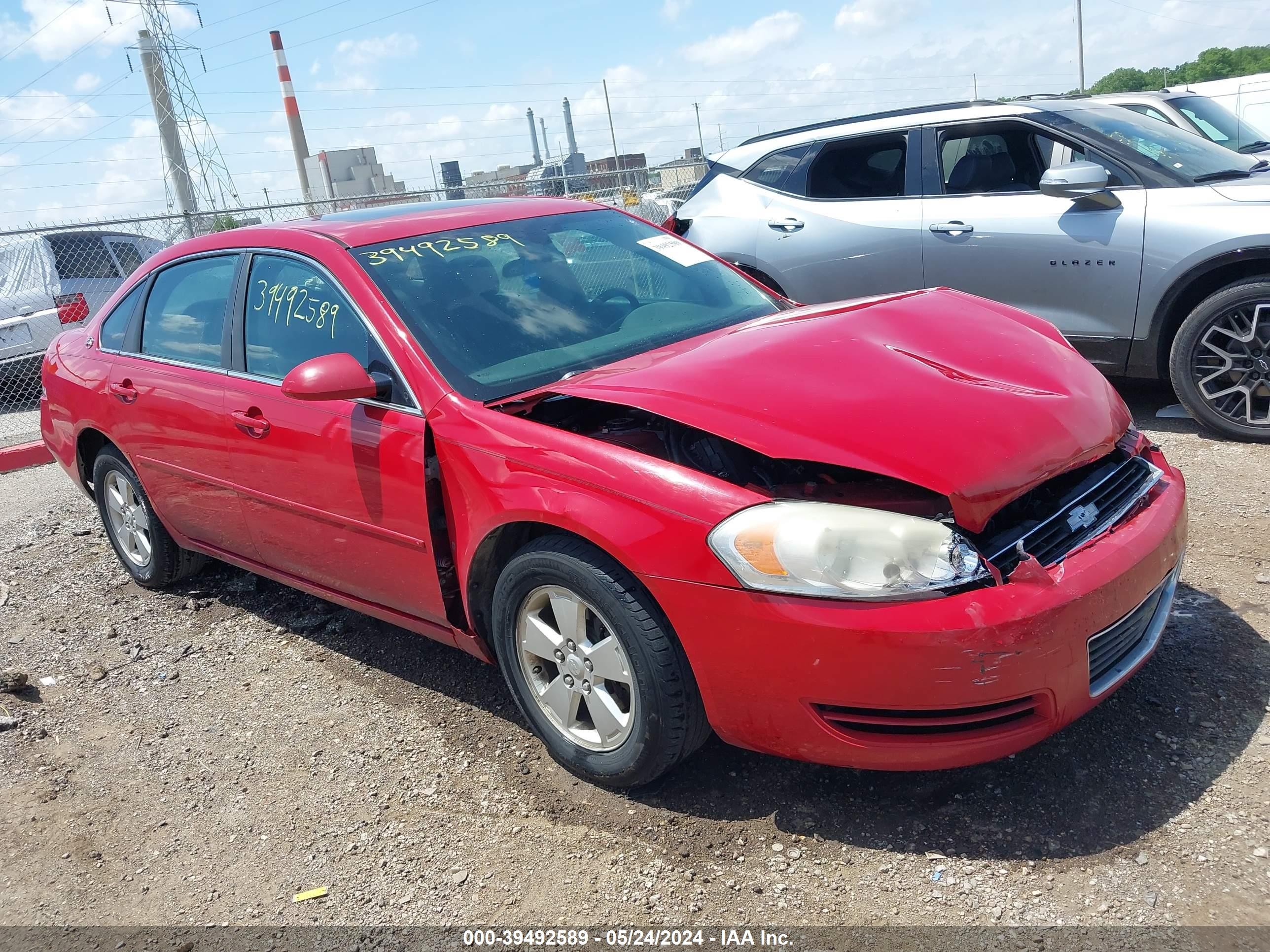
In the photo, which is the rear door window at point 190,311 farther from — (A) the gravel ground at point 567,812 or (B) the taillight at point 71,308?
(B) the taillight at point 71,308

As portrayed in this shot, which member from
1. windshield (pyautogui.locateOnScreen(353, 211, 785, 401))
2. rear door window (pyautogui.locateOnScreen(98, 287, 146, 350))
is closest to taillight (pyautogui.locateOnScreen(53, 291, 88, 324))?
rear door window (pyautogui.locateOnScreen(98, 287, 146, 350))

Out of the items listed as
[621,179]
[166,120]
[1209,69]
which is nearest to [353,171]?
[166,120]

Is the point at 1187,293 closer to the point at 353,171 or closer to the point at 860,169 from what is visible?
the point at 860,169

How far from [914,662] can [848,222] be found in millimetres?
4475

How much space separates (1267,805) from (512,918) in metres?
1.83

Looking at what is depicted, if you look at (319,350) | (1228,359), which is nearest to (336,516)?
(319,350)

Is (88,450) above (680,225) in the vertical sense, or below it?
below

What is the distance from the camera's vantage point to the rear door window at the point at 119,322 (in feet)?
14.8

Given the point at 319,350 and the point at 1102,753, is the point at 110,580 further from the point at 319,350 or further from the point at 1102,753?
the point at 1102,753

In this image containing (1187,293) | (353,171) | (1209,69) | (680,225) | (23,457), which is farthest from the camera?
(1209,69)

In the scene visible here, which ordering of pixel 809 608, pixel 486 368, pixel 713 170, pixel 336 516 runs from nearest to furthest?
pixel 809 608 < pixel 486 368 < pixel 336 516 < pixel 713 170

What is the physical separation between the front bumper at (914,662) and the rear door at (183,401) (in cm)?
216

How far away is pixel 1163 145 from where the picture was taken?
5.50m

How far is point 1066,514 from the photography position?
2590 millimetres
